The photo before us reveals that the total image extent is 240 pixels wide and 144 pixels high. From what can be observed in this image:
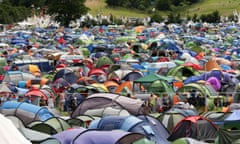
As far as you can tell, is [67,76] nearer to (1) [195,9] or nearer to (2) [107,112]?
(2) [107,112]

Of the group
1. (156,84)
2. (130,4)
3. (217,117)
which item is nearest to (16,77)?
(156,84)

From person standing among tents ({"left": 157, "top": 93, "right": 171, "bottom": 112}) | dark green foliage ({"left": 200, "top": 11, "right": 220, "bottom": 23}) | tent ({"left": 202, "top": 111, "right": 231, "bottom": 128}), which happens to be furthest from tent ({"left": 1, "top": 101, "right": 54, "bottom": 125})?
dark green foliage ({"left": 200, "top": 11, "right": 220, "bottom": 23})

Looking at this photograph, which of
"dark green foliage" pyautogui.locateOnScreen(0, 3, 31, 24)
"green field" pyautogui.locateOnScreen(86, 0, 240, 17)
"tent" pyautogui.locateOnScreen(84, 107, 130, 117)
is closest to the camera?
Result: "tent" pyautogui.locateOnScreen(84, 107, 130, 117)

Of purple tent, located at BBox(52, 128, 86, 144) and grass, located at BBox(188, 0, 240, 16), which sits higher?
purple tent, located at BBox(52, 128, 86, 144)

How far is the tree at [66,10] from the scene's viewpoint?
85.9m

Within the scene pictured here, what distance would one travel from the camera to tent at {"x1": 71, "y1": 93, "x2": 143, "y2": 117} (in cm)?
1761

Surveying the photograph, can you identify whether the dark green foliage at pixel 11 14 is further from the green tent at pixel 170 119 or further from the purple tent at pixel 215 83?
the green tent at pixel 170 119

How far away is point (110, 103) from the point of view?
57.8 ft

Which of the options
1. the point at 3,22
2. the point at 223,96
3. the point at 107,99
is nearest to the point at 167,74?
the point at 223,96

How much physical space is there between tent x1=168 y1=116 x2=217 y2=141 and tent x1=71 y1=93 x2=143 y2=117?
3.00m

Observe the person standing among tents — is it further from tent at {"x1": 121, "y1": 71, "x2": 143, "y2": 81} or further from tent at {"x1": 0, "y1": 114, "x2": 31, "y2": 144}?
tent at {"x1": 0, "y1": 114, "x2": 31, "y2": 144}

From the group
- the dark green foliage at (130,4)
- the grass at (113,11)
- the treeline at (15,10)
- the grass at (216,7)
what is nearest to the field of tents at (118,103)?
the treeline at (15,10)

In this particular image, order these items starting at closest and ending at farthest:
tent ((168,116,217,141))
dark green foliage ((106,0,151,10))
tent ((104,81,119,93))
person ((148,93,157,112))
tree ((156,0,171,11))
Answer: tent ((168,116,217,141)) < person ((148,93,157,112)) < tent ((104,81,119,93)) < dark green foliage ((106,0,151,10)) < tree ((156,0,171,11))

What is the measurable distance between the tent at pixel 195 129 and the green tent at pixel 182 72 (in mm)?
12117
